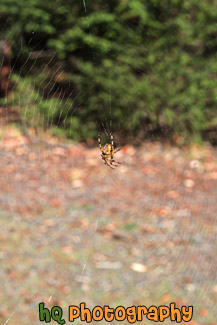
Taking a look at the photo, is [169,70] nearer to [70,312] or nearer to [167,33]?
[167,33]

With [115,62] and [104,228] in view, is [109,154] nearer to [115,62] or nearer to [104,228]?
[104,228]

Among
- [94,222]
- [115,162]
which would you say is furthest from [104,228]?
[115,162]

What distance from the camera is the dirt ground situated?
4074 millimetres

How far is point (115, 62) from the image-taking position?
16.4 ft

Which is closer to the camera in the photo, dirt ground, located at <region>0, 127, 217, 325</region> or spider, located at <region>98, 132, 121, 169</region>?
dirt ground, located at <region>0, 127, 217, 325</region>

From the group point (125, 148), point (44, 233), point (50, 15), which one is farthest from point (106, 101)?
point (44, 233)

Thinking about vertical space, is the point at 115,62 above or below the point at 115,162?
above

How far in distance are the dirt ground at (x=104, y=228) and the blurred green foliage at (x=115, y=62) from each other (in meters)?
0.29

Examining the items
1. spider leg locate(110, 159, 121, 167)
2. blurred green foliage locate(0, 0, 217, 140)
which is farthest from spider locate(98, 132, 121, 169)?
blurred green foliage locate(0, 0, 217, 140)

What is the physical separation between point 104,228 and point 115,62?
1271 mm

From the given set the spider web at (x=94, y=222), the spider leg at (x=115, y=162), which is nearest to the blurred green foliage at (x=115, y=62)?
the spider web at (x=94, y=222)

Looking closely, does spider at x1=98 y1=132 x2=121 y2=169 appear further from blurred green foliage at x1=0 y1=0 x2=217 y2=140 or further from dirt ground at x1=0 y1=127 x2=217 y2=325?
blurred green foliage at x1=0 y1=0 x2=217 y2=140

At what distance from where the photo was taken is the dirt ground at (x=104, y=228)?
4074mm

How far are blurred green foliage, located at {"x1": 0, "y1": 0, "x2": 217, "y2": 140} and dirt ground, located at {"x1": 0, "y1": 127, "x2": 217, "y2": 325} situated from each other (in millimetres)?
289
